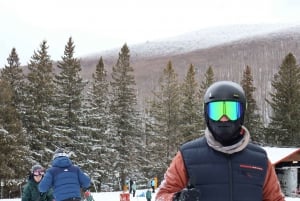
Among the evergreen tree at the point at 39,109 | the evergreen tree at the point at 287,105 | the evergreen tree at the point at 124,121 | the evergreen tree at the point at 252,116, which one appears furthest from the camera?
the evergreen tree at the point at 287,105

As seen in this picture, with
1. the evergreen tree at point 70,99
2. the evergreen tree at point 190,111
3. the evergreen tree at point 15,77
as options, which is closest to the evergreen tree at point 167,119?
the evergreen tree at point 190,111

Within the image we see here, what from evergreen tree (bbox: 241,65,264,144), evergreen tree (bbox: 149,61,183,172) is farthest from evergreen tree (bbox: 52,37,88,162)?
evergreen tree (bbox: 241,65,264,144)

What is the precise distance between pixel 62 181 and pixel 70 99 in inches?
1292

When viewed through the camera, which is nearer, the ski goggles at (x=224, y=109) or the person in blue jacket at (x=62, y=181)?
the ski goggles at (x=224, y=109)

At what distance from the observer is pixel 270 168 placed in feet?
9.65

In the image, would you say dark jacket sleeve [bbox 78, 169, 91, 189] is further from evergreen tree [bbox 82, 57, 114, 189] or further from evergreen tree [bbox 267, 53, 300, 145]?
evergreen tree [bbox 267, 53, 300, 145]

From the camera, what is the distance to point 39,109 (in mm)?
35969

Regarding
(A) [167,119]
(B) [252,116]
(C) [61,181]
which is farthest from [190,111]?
(C) [61,181]

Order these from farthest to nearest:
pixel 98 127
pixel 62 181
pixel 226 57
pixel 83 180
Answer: pixel 226 57, pixel 98 127, pixel 83 180, pixel 62 181

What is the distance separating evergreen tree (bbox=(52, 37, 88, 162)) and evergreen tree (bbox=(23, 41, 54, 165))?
5.82ft

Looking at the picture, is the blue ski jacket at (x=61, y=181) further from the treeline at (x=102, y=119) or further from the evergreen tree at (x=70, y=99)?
the evergreen tree at (x=70, y=99)

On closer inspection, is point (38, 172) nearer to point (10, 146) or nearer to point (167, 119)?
point (10, 146)

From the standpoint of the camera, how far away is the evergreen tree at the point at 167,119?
158 ft

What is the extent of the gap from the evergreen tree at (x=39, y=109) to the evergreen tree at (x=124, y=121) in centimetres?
916
